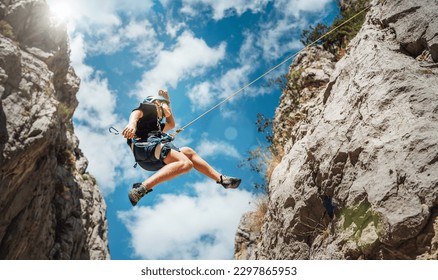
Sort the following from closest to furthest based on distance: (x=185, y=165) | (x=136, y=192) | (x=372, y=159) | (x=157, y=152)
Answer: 1. (x=372, y=159)
2. (x=136, y=192)
3. (x=185, y=165)
4. (x=157, y=152)

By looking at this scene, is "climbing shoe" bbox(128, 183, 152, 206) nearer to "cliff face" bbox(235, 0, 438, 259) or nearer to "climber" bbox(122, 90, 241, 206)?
"climber" bbox(122, 90, 241, 206)

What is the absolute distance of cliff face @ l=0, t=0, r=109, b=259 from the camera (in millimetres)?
14250

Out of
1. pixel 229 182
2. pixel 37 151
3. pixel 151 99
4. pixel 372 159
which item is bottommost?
pixel 372 159

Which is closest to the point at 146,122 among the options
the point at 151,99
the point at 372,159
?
the point at 151,99

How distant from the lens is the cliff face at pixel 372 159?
399 centimetres

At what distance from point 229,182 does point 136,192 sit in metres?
1.67

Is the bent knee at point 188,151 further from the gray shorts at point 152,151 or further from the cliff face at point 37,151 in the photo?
the cliff face at point 37,151

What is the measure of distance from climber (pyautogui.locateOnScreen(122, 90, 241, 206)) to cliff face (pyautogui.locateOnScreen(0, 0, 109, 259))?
9.00m

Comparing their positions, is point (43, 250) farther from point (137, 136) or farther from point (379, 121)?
point (379, 121)

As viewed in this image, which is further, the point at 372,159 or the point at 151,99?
the point at 151,99

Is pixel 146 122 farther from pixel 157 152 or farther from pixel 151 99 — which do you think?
pixel 157 152

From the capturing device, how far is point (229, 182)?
6.64m

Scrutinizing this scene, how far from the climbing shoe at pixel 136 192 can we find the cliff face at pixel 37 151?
9.59 m

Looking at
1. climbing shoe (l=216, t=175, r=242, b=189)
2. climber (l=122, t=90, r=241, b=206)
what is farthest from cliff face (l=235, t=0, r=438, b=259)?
climber (l=122, t=90, r=241, b=206)
